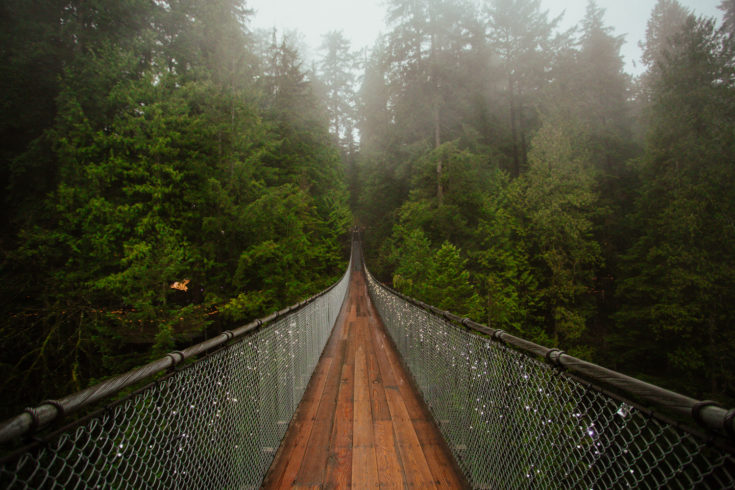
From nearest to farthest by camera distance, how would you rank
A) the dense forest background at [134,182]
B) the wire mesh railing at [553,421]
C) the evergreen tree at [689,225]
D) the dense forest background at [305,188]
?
the wire mesh railing at [553,421]
the dense forest background at [134,182]
the dense forest background at [305,188]
the evergreen tree at [689,225]

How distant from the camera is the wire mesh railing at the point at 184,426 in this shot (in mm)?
952

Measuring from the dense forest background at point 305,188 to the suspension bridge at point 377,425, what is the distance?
5.00 metres

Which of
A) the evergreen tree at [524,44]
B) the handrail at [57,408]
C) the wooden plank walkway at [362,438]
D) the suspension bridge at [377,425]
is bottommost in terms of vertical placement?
the wooden plank walkway at [362,438]

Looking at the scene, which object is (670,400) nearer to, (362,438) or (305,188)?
(362,438)

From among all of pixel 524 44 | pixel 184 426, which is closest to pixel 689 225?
pixel 524 44

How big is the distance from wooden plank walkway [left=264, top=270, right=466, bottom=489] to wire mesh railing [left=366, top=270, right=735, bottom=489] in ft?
0.88

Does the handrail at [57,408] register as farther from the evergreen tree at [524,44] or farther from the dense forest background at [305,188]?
the evergreen tree at [524,44]

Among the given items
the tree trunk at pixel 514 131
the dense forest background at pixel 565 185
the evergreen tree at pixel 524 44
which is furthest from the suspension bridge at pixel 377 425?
the tree trunk at pixel 514 131

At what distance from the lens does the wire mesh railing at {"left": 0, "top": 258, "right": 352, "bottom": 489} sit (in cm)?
95

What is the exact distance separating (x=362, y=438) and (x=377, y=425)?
11.8 inches

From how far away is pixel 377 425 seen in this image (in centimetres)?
326

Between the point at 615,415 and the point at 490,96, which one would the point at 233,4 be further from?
the point at 615,415

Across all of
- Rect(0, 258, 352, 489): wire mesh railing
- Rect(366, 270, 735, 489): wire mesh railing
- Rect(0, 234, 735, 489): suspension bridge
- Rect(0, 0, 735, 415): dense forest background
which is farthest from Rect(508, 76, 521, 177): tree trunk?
Rect(0, 258, 352, 489): wire mesh railing

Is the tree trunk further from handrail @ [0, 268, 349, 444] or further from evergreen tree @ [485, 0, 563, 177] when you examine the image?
handrail @ [0, 268, 349, 444]
